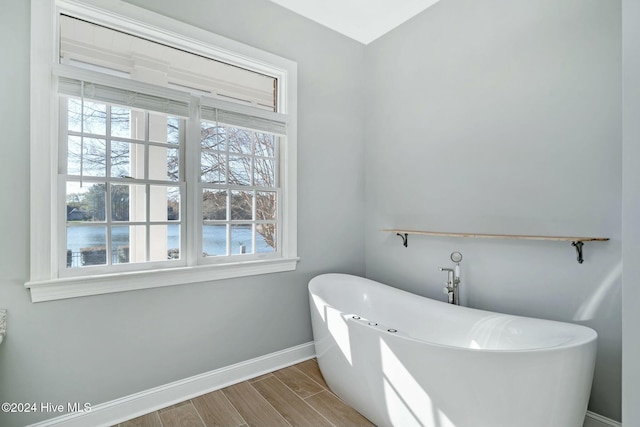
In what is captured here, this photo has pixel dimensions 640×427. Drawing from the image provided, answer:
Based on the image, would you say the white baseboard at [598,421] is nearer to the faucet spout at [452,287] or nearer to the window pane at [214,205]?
the faucet spout at [452,287]

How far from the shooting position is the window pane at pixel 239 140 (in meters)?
2.30

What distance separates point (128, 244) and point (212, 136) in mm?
920

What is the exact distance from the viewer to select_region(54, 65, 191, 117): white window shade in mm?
1646

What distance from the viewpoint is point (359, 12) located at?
255 centimetres

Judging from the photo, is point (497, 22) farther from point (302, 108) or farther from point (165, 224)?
point (165, 224)

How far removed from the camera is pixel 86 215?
1.76 meters

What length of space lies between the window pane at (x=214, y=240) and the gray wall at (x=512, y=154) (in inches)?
56.2

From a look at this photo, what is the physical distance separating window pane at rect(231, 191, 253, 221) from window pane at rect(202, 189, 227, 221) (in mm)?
70

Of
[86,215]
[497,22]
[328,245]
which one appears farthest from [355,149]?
[86,215]

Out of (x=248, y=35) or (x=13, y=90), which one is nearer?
(x=13, y=90)

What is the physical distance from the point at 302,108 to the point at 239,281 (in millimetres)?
1516

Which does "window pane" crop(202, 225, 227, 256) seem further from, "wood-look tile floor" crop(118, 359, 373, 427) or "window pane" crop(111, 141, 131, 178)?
"wood-look tile floor" crop(118, 359, 373, 427)

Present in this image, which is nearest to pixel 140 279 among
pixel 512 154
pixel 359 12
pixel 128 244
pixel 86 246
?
pixel 128 244

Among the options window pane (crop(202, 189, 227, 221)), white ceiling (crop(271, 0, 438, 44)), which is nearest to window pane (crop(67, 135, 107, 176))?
window pane (crop(202, 189, 227, 221))
